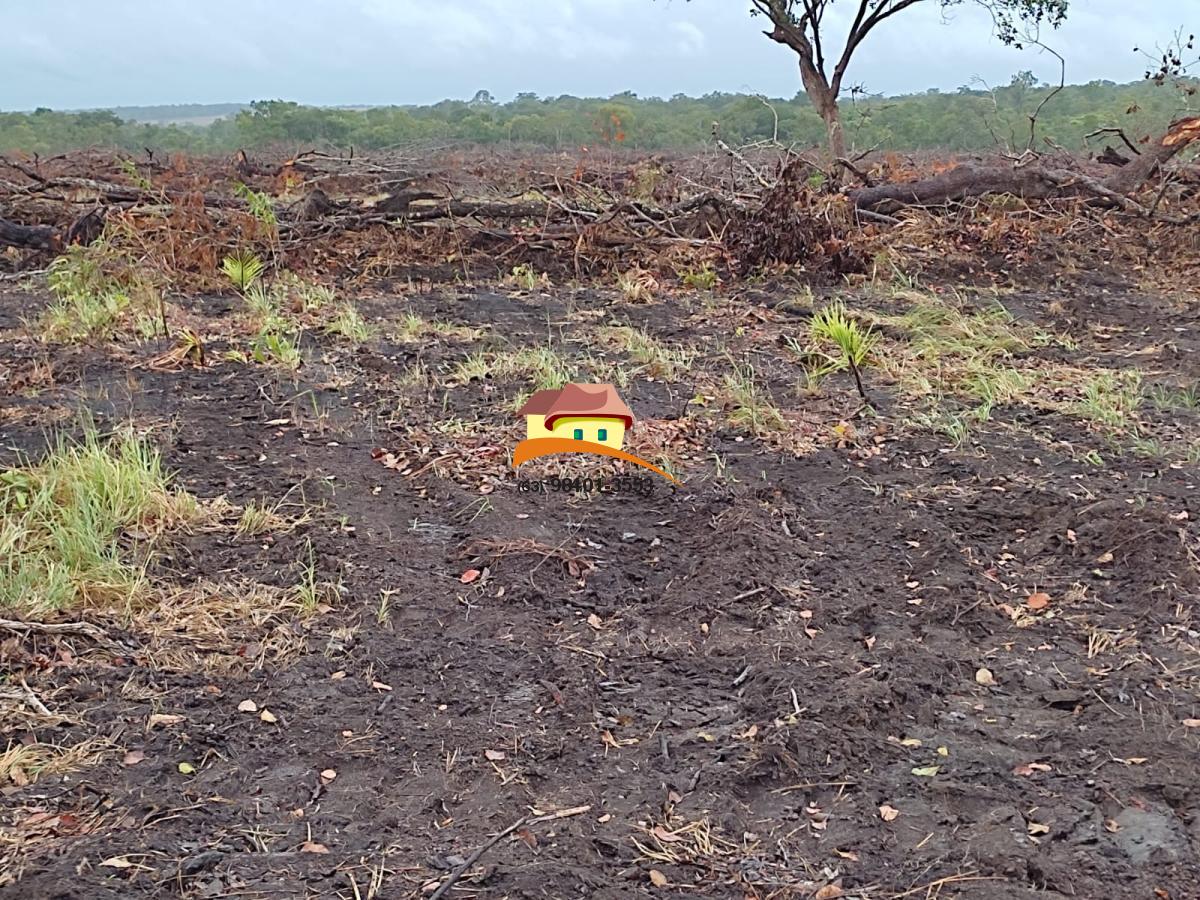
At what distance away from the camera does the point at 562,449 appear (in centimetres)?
369

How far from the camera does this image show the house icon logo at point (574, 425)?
3.67m

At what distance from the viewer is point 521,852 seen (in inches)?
73.4

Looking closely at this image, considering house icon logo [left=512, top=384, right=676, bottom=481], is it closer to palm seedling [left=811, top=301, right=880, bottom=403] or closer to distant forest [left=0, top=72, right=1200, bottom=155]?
palm seedling [left=811, top=301, right=880, bottom=403]

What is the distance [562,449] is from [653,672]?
1318 mm

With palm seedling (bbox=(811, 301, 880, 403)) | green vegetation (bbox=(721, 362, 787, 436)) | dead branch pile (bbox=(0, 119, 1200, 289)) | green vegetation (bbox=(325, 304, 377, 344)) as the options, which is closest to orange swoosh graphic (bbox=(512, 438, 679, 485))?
green vegetation (bbox=(721, 362, 787, 436))

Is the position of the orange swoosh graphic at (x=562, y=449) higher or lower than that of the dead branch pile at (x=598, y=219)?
lower

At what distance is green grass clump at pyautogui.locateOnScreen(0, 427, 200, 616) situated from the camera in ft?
8.77

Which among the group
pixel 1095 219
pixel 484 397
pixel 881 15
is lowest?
pixel 484 397

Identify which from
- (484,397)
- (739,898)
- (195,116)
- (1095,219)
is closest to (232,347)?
(484,397)

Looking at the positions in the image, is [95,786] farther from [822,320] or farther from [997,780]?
[822,320]

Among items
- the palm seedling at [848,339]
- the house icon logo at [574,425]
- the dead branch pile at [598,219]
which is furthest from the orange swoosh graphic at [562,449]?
the dead branch pile at [598,219]

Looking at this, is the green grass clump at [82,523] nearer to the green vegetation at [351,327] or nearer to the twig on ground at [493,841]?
the twig on ground at [493,841]

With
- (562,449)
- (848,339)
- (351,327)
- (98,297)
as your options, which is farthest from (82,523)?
(98,297)

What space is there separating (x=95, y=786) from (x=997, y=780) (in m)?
1.68
